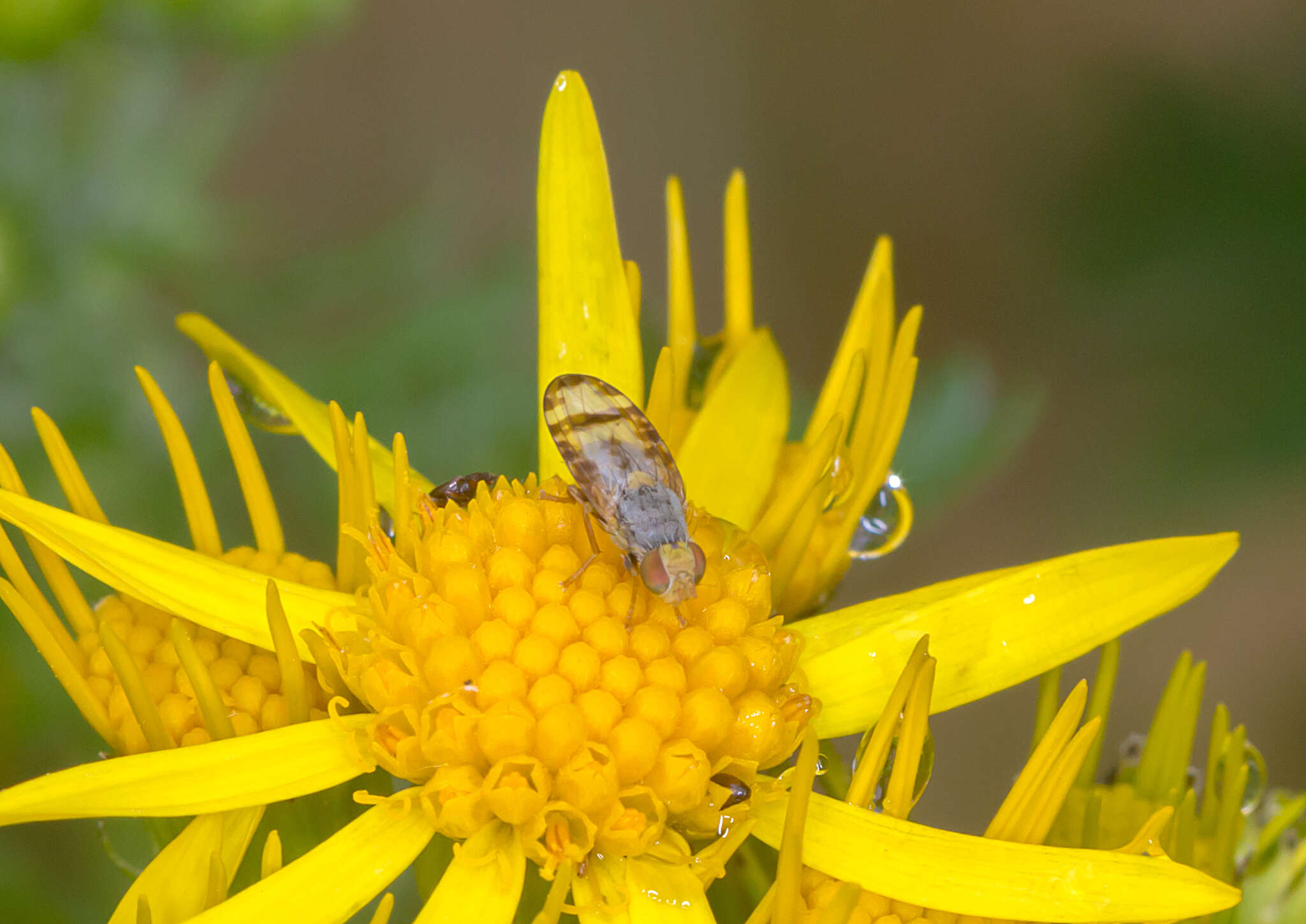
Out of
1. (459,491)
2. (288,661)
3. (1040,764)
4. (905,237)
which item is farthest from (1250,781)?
(905,237)

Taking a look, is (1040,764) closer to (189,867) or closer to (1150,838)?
(1150,838)

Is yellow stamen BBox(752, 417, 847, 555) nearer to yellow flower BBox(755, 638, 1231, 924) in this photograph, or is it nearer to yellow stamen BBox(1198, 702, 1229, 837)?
yellow flower BBox(755, 638, 1231, 924)

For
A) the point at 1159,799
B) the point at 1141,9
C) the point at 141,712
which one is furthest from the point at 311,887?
the point at 1141,9

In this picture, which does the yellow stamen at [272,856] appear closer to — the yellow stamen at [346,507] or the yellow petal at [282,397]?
the yellow stamen at [346,507]

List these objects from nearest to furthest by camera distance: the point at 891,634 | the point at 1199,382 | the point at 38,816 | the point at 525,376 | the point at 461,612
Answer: the point at 38,816, the point at 461,612, the point at 891,634, the point at 525,376, the point at 1199,382

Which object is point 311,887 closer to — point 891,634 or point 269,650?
point 269,650

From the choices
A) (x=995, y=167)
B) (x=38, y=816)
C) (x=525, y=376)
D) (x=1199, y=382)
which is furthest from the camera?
(x=995, y=167)
